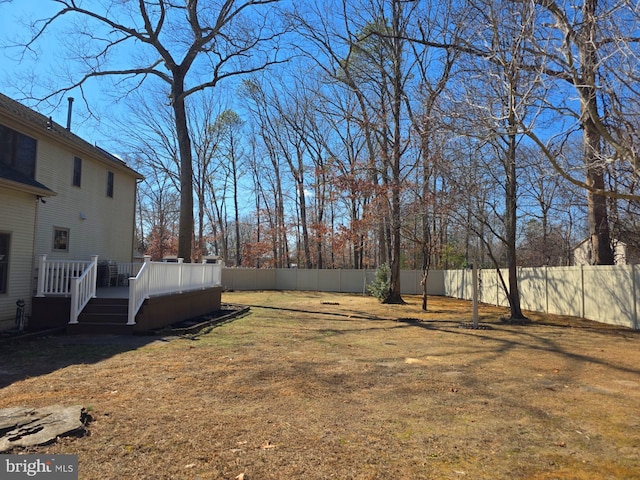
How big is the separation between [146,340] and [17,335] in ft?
8.44

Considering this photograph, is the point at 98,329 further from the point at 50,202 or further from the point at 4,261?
the point at 50,202

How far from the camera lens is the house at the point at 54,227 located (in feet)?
31.3

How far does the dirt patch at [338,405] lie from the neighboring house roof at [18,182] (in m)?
3.39

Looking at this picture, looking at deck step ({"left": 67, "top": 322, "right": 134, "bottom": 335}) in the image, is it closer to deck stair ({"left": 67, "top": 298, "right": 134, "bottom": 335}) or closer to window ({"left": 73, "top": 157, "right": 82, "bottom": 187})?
deck stair ({"left": 67, "top": 298, "right": 134, "bottom": 335})

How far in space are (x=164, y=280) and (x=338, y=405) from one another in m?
7.55

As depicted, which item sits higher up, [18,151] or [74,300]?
[18,151]

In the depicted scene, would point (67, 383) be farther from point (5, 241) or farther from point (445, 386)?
point (5, 241)

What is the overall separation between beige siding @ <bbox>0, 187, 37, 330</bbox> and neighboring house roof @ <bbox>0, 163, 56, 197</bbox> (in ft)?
1.06

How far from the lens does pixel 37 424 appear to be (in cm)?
365

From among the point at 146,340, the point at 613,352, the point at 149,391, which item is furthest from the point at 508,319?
the point at 149,391

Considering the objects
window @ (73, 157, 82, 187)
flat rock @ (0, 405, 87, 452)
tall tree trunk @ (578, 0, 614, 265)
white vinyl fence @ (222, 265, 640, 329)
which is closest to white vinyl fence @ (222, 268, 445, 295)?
white vinyl fence @ (222, 265, 640, 329)

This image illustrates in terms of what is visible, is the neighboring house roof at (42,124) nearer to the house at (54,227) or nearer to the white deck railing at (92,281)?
the house at (54,227)

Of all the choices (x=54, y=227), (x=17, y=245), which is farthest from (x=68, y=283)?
(x=54, y=227)

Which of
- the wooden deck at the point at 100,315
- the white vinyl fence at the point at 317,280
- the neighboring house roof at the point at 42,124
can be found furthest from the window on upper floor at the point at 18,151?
the white vinyl fence at the point at 317,280
